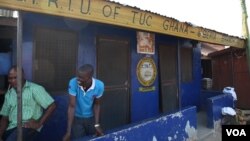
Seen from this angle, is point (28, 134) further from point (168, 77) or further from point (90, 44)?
point (168, 77)

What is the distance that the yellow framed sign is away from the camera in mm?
7028

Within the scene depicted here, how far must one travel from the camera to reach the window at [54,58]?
194 inches

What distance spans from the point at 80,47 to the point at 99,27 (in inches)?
25.3

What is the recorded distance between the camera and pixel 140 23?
4637 mm

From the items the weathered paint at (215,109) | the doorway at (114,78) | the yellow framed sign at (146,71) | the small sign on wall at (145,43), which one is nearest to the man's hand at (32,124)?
the doorway at (114,78)

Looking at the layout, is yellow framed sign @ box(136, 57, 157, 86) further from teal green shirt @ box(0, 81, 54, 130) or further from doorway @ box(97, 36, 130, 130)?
teal green shirt @ box(0, 81, 54, 130)

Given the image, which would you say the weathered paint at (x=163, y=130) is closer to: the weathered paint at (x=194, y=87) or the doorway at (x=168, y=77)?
the doorway at (x=168, y=77)

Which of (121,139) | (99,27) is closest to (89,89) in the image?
(121,139)

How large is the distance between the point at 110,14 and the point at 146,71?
11.3 feet

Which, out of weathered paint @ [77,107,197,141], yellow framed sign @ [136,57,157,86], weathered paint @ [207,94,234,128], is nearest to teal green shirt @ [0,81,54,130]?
weathered paint @ [77,107,197,141]

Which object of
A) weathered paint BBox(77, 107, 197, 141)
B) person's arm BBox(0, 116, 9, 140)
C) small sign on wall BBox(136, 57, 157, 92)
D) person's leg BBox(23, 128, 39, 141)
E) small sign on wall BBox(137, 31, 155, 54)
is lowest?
weathered paint BBox(77, 107, 197, 141)

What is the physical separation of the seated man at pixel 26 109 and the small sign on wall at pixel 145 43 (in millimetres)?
3158

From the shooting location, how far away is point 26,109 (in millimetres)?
4125

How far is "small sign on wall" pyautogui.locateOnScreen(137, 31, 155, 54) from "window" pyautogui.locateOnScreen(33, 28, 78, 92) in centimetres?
188
